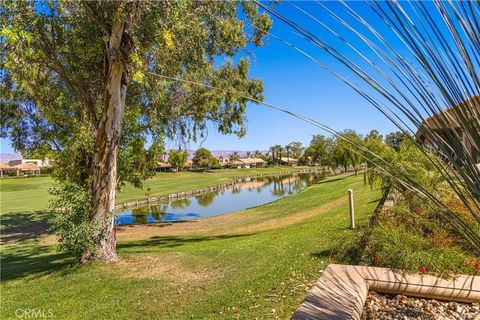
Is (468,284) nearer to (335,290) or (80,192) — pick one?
(335,290)

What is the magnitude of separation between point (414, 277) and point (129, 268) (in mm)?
5997

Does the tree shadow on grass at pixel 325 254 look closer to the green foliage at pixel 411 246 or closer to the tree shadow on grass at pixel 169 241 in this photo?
the green foliage at pixel 411 246

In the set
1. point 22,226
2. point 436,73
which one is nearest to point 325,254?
point 436,73

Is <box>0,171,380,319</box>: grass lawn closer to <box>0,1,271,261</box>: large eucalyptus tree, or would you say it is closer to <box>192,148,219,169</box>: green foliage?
<box>0,1,271,261</box>: large eucalyptus tree

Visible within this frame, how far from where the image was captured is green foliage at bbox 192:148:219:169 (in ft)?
307

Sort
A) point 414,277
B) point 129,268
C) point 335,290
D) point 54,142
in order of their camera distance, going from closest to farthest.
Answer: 1. point 335,290
2. point 414,277
3. point 129,268
4. point 54,142

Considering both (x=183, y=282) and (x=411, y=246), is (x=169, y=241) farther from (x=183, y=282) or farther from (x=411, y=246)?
(x=411, y=246)

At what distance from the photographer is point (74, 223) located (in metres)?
7.91

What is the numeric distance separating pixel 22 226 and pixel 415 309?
18359mm

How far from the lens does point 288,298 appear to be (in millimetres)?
4977

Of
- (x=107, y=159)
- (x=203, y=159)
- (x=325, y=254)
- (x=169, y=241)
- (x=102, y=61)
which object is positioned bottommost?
(x=169, y=241)

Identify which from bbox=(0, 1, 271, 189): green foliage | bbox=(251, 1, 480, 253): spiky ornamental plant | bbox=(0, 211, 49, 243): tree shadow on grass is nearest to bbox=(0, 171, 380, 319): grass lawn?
bbox=(0, 1, 271, 189): green foliage

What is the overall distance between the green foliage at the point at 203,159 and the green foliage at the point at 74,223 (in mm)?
83750

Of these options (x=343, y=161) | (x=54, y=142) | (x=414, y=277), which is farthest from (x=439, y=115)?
(x=343, y=161)
